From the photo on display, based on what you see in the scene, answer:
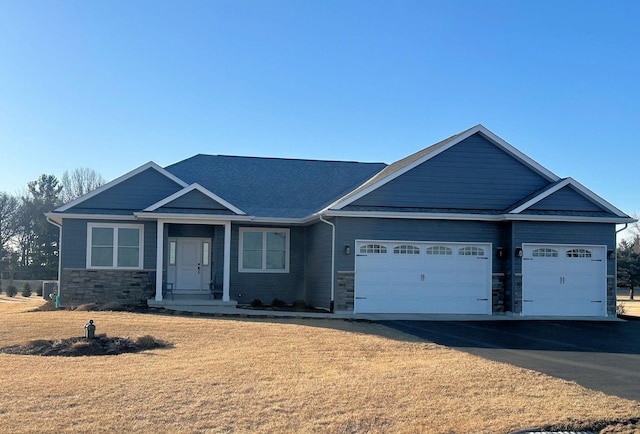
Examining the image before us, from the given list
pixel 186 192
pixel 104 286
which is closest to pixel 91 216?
pixel 104 286

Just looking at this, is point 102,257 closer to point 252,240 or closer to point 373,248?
point 252,240

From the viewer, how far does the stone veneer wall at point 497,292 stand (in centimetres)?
2102

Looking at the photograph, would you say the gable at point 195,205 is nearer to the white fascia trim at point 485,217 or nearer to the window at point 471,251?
the white fascia trim at point 485,217

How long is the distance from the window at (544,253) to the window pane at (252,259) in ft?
29.7

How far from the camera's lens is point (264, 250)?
23.7m

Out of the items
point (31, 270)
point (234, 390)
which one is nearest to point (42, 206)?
point (31, 270)

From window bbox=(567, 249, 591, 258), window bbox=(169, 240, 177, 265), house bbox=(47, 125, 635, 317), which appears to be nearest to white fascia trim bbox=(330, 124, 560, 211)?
house bbox=(47, 125, 635, 317)

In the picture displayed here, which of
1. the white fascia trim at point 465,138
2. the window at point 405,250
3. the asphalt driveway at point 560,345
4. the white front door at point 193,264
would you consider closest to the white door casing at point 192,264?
the white front door at point 193,264

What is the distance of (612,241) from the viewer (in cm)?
2139

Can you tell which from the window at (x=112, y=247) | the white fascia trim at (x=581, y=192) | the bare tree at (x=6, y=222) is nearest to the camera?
the white fascia trim at (x=581, y=192)

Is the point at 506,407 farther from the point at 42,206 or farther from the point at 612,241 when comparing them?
the point at 42,206

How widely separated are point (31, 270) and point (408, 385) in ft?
153

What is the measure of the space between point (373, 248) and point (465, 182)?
12.2 feet

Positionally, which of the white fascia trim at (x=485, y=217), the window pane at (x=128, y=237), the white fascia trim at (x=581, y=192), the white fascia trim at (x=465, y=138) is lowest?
the window pane at (x=128, y=237)
